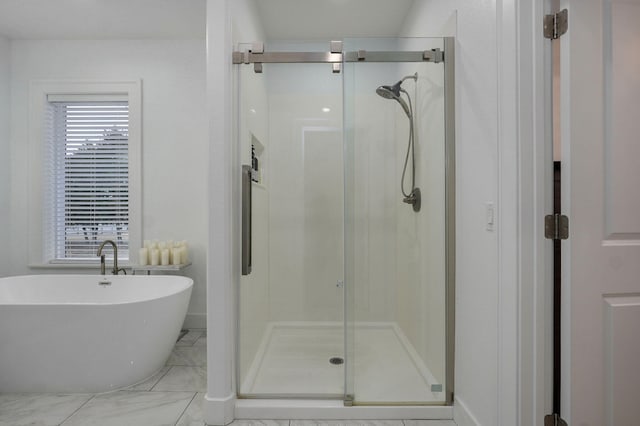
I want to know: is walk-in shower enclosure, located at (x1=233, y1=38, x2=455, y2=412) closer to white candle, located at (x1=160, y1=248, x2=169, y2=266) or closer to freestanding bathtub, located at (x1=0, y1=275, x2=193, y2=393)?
freestanding bathtub, located at (x1=0, y1=275, x2=193, y2=393)

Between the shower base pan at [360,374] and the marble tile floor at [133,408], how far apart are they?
5.3 inches

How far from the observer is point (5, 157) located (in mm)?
3242

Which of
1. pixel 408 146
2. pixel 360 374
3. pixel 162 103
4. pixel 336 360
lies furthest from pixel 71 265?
pixel 408 146

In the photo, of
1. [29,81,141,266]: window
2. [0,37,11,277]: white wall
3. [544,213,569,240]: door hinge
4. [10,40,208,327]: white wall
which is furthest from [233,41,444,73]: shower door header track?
[0,37,11,277]: white wall

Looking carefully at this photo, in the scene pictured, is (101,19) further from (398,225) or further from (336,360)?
(336,360)

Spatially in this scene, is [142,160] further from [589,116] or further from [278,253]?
[589,116]

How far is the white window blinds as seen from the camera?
10.9 feet

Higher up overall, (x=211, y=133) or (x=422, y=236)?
(x=211, y=133)

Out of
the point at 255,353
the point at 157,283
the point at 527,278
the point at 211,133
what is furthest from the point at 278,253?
the point at 527,278

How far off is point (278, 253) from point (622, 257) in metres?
1.83

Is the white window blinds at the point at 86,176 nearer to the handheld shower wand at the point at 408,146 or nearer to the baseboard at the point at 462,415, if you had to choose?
the handheld shower wand at the point at 408,146

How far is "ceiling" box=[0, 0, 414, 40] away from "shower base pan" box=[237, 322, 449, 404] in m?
2.42

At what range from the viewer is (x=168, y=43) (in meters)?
3.25

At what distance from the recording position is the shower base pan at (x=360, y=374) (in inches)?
77.9
